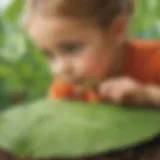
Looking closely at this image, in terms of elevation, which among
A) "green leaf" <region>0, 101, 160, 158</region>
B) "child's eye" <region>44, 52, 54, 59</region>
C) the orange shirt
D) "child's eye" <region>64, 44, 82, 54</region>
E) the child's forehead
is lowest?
"green leaf" <region>0, 101, 160, 158</region>

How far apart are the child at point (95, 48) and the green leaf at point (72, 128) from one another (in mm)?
21

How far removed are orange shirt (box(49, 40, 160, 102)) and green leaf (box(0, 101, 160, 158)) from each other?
13 mm

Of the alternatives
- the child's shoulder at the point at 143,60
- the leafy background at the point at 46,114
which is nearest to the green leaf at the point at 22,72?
the leafy background at the point at 46,114

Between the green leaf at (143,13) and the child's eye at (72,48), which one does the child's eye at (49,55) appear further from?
the green leaf at (143,13)

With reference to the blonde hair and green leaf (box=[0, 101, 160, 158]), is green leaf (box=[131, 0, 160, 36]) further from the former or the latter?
green leaf (box=[0, 101, 160, 158])

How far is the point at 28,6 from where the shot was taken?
542mm

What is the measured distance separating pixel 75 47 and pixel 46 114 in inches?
4.2

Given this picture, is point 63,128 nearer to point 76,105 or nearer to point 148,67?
point 76,105

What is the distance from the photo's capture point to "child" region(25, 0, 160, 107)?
52 cm

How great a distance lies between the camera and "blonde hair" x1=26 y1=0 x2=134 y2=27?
530mm

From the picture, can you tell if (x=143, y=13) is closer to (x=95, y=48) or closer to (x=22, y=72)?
(x=95, y=48)

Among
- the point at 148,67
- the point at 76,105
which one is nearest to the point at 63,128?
the point at 76,105

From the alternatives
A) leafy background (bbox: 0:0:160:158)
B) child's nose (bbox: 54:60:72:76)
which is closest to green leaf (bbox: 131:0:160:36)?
leafy background (bbox: 0:0:160:158)

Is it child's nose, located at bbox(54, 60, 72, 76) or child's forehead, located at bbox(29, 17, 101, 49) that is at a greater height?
child's forehead, located at bbox(29, 17, 101, 49)
